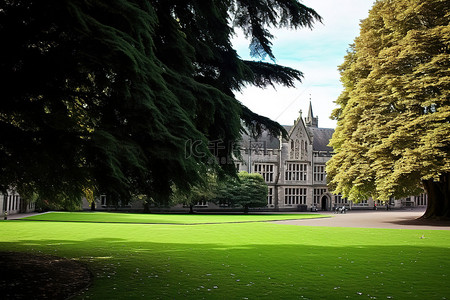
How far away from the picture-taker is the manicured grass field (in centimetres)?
722

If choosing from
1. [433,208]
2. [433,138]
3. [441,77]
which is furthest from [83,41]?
[433,208]

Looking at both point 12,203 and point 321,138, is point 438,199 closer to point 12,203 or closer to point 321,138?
point 12,203

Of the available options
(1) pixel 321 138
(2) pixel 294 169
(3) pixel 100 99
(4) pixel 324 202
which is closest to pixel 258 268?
(3) pixel 100 99

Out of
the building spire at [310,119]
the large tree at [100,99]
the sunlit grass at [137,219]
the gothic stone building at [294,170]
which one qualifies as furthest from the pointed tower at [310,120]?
the large tree at [100,99]

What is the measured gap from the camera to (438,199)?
96.1 ft

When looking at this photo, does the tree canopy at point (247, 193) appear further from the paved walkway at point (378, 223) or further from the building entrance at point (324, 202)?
the paved walkway at point (378, 223)

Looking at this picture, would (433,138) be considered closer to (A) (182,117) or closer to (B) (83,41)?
(A) (182,117)

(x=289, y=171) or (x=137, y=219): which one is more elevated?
(x=289, y=171)

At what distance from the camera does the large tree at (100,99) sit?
218 inches

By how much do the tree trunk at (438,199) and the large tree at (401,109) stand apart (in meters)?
0.06

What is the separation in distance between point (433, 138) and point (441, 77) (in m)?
3.88

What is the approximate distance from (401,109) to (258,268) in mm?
22325

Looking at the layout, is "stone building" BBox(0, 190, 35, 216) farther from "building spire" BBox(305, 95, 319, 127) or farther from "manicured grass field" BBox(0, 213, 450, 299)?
"building spire" BBox(305, 95, 319, 127)

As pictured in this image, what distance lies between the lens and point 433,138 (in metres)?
23.9
